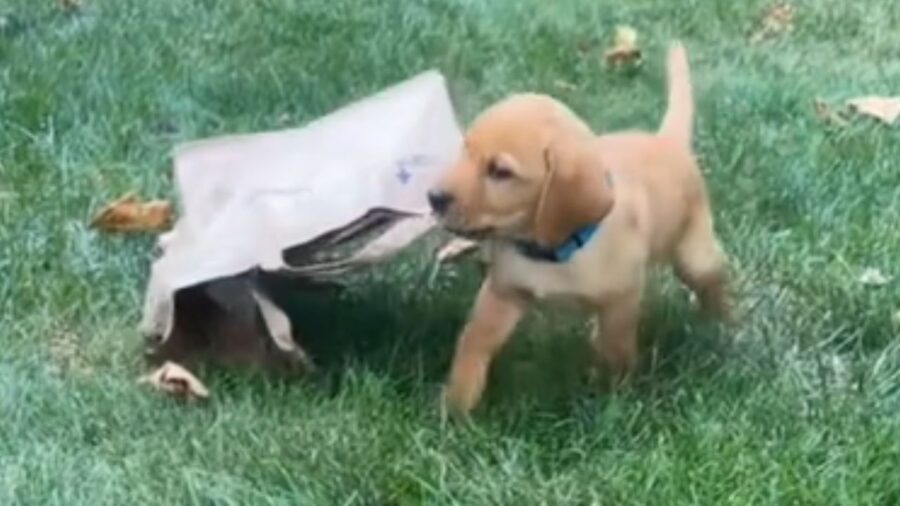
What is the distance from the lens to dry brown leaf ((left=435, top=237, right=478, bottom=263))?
359cm

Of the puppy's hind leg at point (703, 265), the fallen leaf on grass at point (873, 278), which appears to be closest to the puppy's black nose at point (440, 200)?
the puppy's hind leg at point (703, 265)

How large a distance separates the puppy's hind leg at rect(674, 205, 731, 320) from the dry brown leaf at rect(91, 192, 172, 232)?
0.94 metres

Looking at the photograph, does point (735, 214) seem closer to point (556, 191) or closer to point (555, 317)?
point (555, 317)

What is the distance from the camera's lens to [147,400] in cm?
317

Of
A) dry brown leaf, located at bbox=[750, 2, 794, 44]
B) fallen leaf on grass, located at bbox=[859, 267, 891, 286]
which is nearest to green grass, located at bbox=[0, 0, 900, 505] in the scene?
fallen leaf on grass, located at bbox=[859, 267, 891, 286]

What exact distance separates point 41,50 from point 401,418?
195cm

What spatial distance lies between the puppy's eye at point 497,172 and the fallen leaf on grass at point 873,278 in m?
0.85

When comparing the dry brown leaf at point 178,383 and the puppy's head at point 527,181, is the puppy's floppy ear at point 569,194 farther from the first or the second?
the dry brown leaf at point 178,383

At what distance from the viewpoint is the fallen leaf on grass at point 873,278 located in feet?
11.6

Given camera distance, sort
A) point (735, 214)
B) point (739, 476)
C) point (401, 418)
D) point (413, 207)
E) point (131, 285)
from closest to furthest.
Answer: point (739, 476), point (401, 418), point (413, 207), point (131, 285), point (735, 214)

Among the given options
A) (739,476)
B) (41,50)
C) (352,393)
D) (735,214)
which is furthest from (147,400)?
(41,50)

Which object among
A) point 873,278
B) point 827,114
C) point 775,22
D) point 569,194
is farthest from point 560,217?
point 775,22

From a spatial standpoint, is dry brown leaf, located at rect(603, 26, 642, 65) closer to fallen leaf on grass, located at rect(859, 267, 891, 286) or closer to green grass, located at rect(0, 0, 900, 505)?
green grass, located at rect(0, 0, 900, 505)

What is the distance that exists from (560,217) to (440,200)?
0.50ft
